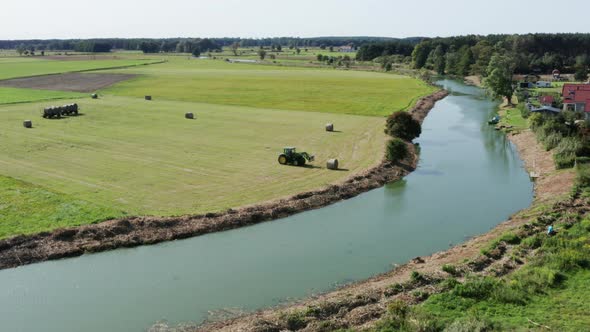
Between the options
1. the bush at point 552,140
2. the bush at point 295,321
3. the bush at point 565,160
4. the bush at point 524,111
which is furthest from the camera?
the bush at point 524,111

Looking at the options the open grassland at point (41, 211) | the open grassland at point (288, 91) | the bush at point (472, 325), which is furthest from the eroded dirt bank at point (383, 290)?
the open grassland at point (288, 91)

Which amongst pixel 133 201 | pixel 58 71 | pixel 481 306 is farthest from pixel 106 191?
pixel 58 71

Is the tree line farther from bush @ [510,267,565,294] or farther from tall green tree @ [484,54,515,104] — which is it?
bush @ [510,267,565,294]

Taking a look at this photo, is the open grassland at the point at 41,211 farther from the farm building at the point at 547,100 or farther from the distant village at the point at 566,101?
the farm building at the point at 547,100

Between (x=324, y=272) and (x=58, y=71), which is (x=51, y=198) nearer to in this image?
(x=324, y=272)

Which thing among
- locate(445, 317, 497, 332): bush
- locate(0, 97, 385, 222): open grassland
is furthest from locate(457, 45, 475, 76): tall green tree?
locate(445, 317, 497, 332): bush

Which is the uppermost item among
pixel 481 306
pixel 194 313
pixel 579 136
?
pixel 579 136

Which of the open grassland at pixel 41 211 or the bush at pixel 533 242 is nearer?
the bush at pixel 533 242
